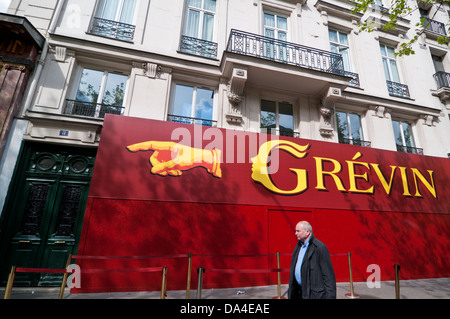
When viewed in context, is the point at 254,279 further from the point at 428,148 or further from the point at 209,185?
the point at 428,148

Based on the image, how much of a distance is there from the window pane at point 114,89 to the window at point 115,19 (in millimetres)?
1341

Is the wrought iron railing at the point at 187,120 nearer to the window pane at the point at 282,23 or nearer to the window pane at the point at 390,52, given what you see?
the window pane at the point at 282,23

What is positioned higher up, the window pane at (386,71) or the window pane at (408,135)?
the window pane at (386,71)

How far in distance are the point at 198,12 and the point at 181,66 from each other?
2.89 meters

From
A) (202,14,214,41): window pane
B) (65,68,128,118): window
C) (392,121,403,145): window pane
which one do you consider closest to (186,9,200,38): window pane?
(202,14,214,41): window pane

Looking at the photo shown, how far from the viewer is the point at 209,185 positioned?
5895mm

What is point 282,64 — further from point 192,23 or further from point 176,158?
point 176,158

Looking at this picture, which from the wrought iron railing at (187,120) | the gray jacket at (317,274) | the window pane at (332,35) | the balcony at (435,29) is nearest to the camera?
the gray jacket at (317,274)

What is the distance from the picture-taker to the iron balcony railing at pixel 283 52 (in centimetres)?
750

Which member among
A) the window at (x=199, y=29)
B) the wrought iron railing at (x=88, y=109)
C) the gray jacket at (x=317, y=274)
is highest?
the window at (x=199, y=29)

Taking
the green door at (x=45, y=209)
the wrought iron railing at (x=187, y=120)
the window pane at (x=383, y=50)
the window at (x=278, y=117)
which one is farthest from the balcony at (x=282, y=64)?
the green door at (x=45, y=209)

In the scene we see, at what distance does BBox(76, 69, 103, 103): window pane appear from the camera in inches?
264

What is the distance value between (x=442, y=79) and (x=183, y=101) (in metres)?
12.6

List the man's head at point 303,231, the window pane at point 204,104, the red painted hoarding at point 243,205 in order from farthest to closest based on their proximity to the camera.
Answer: the window pane at point 204,104 < the red painted hoarding at point 243,205 < the man's head at point 303,231
